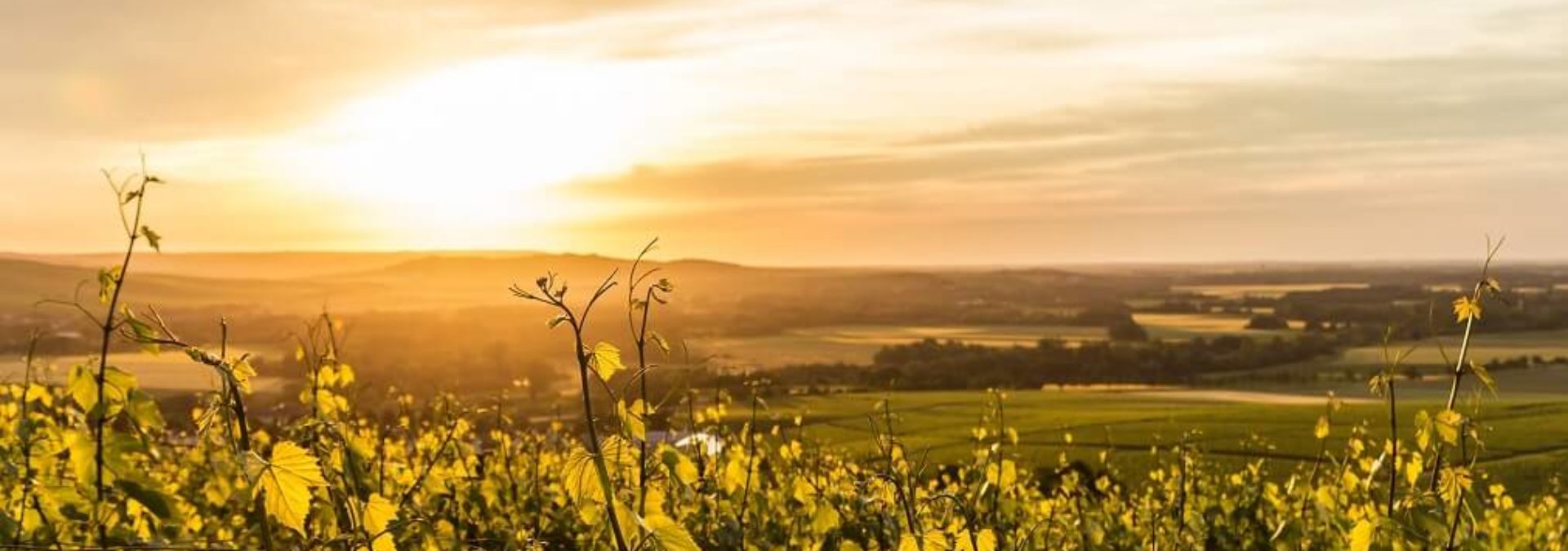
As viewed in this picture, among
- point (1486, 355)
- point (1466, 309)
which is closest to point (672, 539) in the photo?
point (1466, 309)

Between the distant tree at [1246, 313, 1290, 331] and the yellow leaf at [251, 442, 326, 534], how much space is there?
146 m

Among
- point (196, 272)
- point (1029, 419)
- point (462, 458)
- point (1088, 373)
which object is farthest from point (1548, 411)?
point (196, 272)

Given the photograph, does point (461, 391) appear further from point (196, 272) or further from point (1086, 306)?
point (196, 272)

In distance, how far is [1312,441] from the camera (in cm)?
5038

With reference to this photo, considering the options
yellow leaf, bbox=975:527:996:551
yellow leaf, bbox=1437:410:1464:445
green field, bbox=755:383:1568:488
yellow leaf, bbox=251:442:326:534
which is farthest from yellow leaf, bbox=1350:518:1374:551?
green field, bbox=755:383:1568:488

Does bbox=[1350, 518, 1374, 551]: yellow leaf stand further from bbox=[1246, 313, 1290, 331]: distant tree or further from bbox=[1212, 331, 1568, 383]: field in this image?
bbox=[1246, 313, 1290, 331]: distant tree

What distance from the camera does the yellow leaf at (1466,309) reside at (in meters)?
3.84

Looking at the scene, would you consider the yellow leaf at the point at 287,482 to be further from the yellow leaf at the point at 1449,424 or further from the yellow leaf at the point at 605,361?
the yellow leaf at the point at 1449,424

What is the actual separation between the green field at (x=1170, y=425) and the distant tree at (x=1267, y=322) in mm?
57764

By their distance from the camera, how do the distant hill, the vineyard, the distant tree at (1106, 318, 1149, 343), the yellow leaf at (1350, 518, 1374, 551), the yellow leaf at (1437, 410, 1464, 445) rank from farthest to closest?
1. the distant tree at (1106, 318, 1149, 343)
2. the distant hill
3. the yellow leaf at (1437, 410, 1464, 445)
4. the yellow leaf at (1350, 518, 1374, 551)
5. the vineyard

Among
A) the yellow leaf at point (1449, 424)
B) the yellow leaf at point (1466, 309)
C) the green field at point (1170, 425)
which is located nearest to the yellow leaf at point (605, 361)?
the yellow leaf at point (1449, 424)

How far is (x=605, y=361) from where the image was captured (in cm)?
238

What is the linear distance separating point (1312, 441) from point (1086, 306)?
114821 mm

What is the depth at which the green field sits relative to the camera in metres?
43.8
